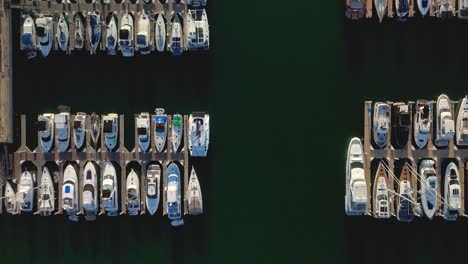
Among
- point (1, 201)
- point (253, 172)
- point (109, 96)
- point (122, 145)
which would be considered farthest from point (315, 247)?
point (1, 201)

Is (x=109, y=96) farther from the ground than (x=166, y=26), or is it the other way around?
(x=166, y=26)

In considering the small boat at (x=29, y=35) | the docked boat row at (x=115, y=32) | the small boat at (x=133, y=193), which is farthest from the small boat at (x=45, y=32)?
the small boat at (x=133, y=193)

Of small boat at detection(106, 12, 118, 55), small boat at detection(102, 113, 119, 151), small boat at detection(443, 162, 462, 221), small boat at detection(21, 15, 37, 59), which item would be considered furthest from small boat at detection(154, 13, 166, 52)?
small boat at detection(443, 162, 462, 221)

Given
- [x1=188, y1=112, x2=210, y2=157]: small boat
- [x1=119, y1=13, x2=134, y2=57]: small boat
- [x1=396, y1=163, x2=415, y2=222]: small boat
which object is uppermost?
[x1=119, y1=13, x2=134, y2=57]: small boat

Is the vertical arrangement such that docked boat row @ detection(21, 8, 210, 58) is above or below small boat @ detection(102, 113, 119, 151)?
above

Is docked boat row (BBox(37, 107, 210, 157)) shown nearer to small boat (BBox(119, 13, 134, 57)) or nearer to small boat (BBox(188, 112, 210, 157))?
small boat (BBox(188, 112, 210, 157))

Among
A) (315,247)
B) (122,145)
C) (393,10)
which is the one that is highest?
(393,10)

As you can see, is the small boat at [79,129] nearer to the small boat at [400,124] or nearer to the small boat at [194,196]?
the small boat at [194,196]

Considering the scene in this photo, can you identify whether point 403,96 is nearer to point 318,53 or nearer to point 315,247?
point 318,53
